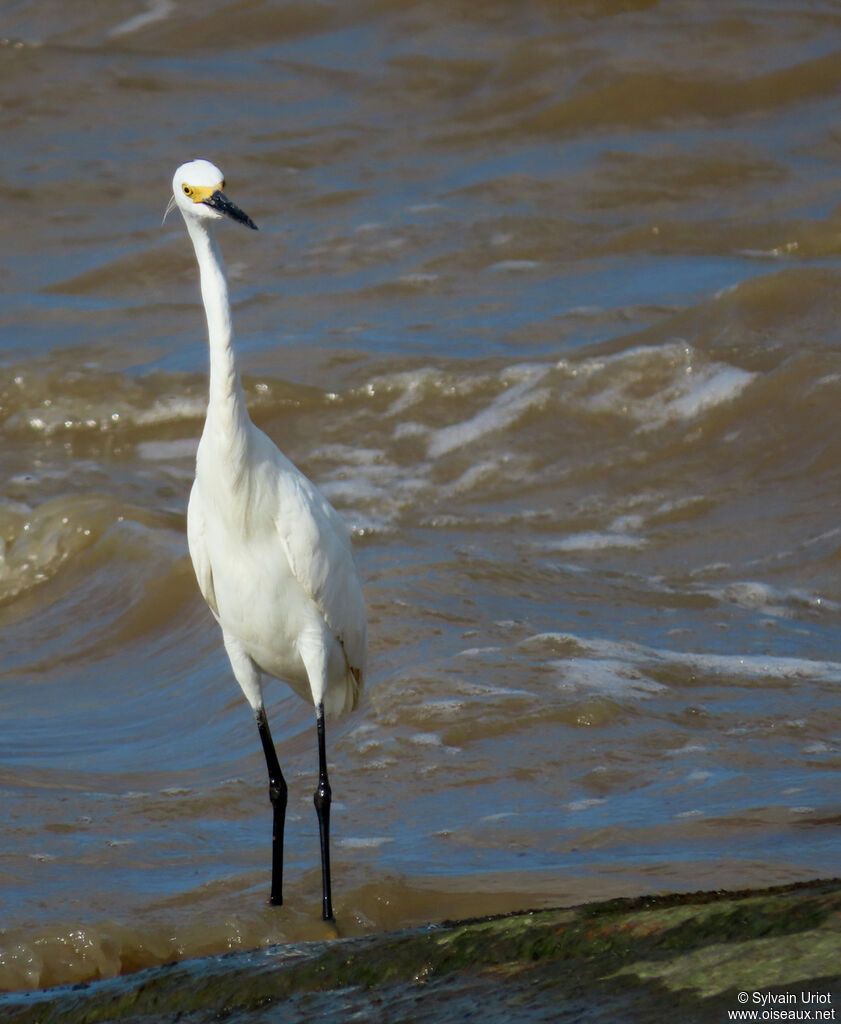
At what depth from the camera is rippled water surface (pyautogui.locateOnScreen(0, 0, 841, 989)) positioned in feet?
17.8

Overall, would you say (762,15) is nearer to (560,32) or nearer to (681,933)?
(560,32)

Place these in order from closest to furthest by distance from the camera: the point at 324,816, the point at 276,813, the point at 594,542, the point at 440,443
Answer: the point at 324,816 → the point at 276,813 → the point at 594,542 → the point at 440,443

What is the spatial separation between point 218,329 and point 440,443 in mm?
5192

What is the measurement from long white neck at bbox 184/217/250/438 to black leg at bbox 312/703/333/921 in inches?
43.2

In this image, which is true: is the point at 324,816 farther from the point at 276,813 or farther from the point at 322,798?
the point at 276,813

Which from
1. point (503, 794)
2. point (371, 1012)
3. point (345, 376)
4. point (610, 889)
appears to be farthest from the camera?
point (345, 376)

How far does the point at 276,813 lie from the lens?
17.6 ft

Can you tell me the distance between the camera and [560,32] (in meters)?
14.7

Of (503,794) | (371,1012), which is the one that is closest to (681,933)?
(371,1012)

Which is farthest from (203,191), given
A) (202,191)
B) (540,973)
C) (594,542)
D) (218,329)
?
(594,542)

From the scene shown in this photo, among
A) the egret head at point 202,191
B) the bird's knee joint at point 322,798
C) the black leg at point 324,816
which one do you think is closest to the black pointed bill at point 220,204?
the egret head at point 202,191

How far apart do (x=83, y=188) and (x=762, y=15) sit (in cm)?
627

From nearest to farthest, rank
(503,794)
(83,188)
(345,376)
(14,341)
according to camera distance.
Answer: (503,794) < (345,376) < (14,341) < (83,188)

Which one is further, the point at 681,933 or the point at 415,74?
the point at 415,74
